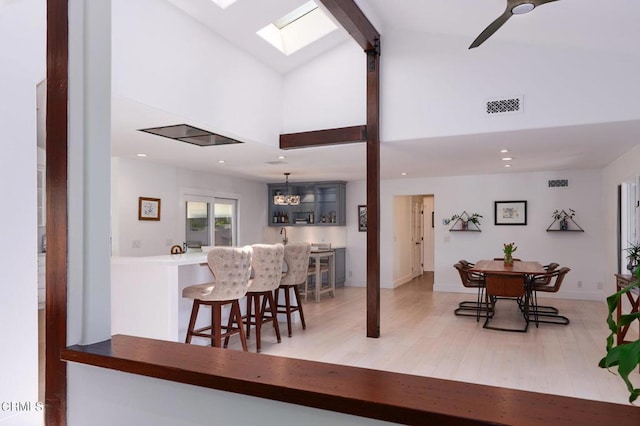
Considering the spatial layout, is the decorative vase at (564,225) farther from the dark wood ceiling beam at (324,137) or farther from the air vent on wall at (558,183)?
the dark wood ceiling beam at (324,137)

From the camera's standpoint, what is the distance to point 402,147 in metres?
5.43

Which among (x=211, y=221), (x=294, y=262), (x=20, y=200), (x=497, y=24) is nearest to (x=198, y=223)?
(x=211, y=221)

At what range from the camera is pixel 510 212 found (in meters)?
8.10

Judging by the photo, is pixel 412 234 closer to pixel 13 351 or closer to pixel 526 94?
pixel 526 94

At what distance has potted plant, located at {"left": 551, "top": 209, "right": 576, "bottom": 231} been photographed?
765 cm

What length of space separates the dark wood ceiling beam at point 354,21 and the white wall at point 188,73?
1.20m

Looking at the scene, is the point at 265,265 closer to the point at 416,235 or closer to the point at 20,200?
the point at 20,200

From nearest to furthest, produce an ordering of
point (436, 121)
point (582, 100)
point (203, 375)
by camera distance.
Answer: point (203, 375), point (582, 100), point (436, 121)

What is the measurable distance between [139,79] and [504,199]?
6.90m

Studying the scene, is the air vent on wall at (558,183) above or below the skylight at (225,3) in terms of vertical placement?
below

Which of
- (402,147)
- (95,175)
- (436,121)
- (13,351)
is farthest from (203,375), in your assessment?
(402,147)

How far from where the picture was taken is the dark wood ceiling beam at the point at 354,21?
3.86m

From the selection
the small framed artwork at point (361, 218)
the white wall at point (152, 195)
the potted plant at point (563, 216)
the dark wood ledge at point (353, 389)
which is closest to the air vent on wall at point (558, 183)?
the potted plant at point (563, 216)

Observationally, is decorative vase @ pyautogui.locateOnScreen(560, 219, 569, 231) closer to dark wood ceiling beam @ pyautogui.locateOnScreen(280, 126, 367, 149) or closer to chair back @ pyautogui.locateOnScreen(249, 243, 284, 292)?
dark wood ceiling beam @ pyautogui.locateOnScreen(280, 126, 367, 149)
